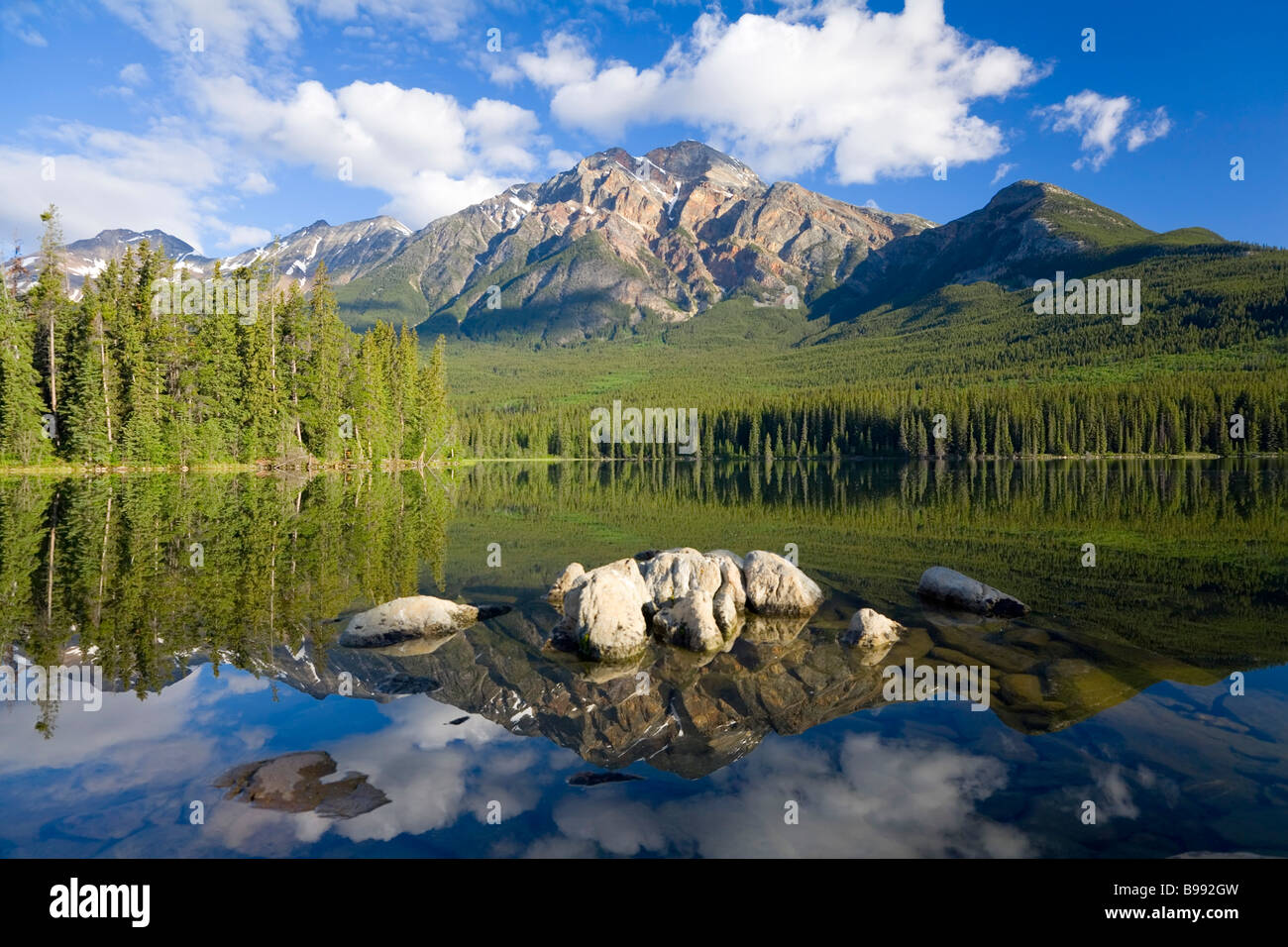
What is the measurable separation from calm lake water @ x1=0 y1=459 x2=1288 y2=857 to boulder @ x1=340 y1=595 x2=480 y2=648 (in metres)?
0.45

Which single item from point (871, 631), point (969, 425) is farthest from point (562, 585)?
point (969, 425)

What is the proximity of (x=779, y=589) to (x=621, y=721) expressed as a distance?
24.9ft

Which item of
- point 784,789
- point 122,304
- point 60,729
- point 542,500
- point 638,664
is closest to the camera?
point 784,789

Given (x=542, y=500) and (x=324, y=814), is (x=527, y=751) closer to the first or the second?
(x=324, y=814)

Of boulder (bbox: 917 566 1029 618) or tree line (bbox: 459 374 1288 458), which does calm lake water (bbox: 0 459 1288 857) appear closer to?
boulder (bbox: 917 566 1029 618)

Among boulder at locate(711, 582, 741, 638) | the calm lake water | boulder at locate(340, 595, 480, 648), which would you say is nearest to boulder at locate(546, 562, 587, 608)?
the calm lake water

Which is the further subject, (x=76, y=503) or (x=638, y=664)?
(x=76, y=503)

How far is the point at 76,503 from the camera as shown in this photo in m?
31.4

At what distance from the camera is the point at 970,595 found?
15.5 m

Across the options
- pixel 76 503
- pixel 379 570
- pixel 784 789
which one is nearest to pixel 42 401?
pixel 76 503

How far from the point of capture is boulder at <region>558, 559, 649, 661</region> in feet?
40.2

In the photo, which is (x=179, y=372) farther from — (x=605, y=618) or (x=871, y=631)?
(x=871, y=631)

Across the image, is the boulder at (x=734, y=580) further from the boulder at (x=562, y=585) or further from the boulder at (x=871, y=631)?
the boulder at (x=562, y=585)

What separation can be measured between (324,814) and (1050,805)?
800cm
